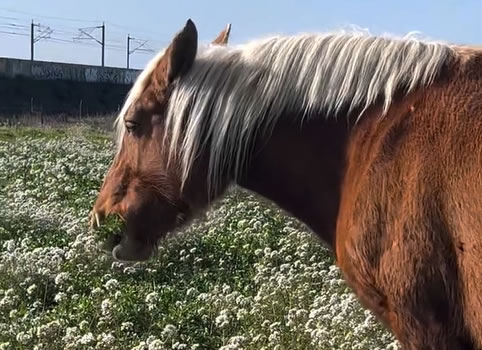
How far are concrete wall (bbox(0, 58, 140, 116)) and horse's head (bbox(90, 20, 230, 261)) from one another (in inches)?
1602

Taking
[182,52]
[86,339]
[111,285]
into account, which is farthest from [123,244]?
[111,285]

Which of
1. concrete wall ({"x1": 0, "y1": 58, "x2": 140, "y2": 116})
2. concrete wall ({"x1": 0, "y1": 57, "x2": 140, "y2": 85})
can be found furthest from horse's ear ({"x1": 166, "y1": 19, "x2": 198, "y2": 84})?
concrete wall ({"x1": 0, "y1": 57, "x2": 140, "y2": 85})

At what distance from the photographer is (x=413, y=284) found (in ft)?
9.68

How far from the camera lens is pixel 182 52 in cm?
363

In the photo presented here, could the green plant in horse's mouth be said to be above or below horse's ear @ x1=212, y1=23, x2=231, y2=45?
below

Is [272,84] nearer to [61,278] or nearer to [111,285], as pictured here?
[111,285]

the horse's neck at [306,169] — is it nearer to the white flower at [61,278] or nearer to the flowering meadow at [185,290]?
the flowering meadow at [185,290]

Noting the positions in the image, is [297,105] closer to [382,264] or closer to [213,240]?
[382,264]

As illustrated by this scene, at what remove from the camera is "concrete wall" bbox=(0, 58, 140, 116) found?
45.9 metres

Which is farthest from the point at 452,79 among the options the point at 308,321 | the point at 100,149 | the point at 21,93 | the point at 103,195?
the point at 21,93

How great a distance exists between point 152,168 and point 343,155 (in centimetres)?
94

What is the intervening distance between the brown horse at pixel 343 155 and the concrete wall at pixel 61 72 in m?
44.2

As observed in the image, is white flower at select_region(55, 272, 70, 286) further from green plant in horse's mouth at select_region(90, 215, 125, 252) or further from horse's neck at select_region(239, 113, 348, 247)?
horse's neck at select_region(239, 113, 348, 247)

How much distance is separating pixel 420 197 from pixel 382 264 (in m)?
0.30
